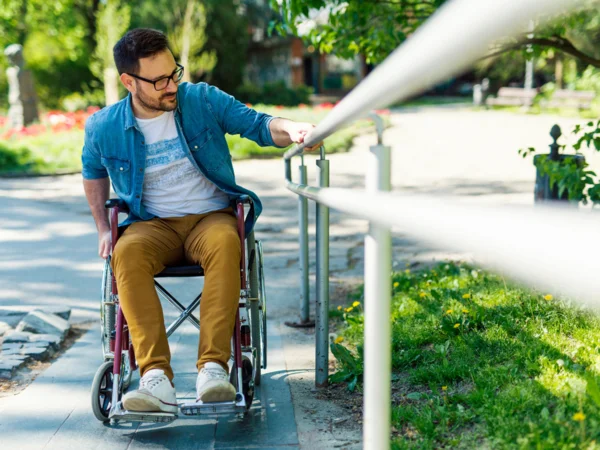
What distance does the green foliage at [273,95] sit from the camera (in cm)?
2761

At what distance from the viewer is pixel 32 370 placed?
379cm

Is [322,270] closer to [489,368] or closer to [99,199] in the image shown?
[489,368]

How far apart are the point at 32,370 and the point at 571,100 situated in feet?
71.1

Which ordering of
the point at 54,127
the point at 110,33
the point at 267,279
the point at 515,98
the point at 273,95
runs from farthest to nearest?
the point at 273,95 → the point at 515,98 → the point at 110,33 → the point at 54,127 → the point at 267,279

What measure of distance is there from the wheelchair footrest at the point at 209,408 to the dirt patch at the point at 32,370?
1.15 meters

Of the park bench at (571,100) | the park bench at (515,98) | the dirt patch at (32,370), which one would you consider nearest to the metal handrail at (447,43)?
the dirt patch at (32,370)

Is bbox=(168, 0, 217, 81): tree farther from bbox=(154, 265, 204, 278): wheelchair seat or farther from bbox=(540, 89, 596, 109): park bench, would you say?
bbox=(154, 265, 204, 278): wheelchair seat

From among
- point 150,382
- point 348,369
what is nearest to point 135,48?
point 150,382

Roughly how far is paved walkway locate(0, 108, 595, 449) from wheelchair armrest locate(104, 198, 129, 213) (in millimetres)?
809

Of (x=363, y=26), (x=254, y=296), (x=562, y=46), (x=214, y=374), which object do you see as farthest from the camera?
(x=363, y=26)

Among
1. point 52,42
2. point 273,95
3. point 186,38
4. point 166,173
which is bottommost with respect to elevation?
point 166,173

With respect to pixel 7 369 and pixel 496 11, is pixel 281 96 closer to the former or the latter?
pixel 7 369

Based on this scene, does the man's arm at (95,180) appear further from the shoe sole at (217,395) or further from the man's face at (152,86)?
the shoe sole at (217,395)

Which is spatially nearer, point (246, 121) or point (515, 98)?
point (246, 121)
